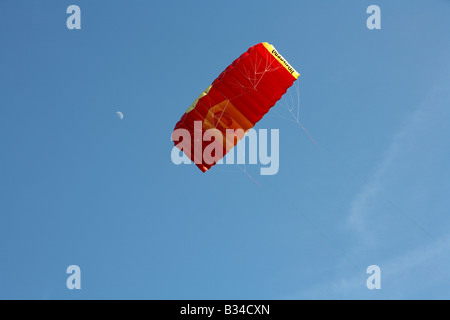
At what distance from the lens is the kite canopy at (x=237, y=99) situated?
20.5 m

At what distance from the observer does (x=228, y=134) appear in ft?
71.1

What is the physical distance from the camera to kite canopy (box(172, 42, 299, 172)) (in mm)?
20484

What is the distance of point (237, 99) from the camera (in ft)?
69.6

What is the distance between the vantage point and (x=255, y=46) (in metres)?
20.5
